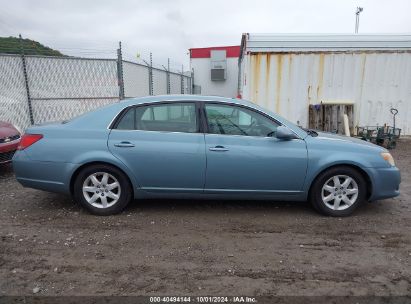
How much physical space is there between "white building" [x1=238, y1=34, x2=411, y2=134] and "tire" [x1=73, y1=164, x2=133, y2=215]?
6.42 metres

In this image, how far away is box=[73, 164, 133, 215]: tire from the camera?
4.14 meters

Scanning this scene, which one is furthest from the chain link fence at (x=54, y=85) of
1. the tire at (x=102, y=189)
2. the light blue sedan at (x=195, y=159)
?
the tire at (x=102, y=189)

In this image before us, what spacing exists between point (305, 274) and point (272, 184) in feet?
4.45

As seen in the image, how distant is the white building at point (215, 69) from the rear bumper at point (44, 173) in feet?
74.2

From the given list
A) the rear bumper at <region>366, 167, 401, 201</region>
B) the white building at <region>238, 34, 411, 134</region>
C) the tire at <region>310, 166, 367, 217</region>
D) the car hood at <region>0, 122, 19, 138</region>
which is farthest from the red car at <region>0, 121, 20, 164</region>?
the white building at <region>238, 34, 411, 134</region>

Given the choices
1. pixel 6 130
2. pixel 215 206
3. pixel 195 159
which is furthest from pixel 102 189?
pixel 6 130

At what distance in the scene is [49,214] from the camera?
4.31m

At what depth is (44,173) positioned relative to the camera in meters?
4.15

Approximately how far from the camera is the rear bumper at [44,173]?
4.11 meters

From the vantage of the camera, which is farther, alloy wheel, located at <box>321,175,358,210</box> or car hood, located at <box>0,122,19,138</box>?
car hood, located at <box>0,122,19,138</box>

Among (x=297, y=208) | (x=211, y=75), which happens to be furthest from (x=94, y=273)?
(x=211, y=75)

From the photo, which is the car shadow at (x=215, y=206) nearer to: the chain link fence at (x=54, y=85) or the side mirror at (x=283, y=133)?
the side mirror at (x=283, y=133)

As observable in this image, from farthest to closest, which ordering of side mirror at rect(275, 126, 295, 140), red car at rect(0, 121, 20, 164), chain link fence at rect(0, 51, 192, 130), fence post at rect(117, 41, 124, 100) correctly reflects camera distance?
fence post at rect(117, 41, 124, 100)
chain link fence at rect(0, 51, 192, 130)
red car at rect(0, 121, 20, 164)
side mirror at rect(275, 126, 295, 140)

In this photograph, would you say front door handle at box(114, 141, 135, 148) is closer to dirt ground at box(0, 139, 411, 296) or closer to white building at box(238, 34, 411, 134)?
dirt ground at box(0, 139, 411, 296)
